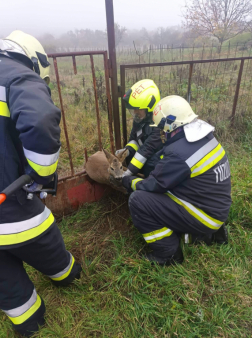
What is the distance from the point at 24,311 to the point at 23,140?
133 centimetres

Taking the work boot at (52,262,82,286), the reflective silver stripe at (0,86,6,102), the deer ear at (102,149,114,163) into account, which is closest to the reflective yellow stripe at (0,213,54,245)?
the work boot at (52,262,82,286)

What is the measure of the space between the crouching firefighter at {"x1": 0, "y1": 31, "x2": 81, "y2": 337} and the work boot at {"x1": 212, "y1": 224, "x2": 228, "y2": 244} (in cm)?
158

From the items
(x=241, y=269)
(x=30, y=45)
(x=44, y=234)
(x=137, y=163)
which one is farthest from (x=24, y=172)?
(x=241, y=269)

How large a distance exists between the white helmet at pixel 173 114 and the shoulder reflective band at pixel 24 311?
71.2 inches

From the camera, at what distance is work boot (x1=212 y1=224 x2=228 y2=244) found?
2.48 m

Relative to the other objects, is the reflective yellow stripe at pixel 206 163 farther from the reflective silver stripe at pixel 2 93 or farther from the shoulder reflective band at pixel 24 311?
the shoulder reflective band at pixel 24 311

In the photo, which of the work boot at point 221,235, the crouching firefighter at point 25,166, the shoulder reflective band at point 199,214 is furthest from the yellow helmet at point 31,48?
the work boot at point 221,235

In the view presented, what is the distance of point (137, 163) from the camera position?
9.46ft

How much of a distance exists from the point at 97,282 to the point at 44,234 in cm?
90

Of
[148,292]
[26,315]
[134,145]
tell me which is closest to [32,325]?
[26,315]

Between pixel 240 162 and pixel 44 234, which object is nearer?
pixel 44 234

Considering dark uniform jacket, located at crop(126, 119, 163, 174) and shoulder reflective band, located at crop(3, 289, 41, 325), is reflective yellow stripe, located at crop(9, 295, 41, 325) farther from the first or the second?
dark uniform jacket, located at crop(126, 119, 163, 174)

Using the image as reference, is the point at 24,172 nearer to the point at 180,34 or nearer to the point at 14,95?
the point at 14,95

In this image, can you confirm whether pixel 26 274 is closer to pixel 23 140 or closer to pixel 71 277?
pixel 71 277
